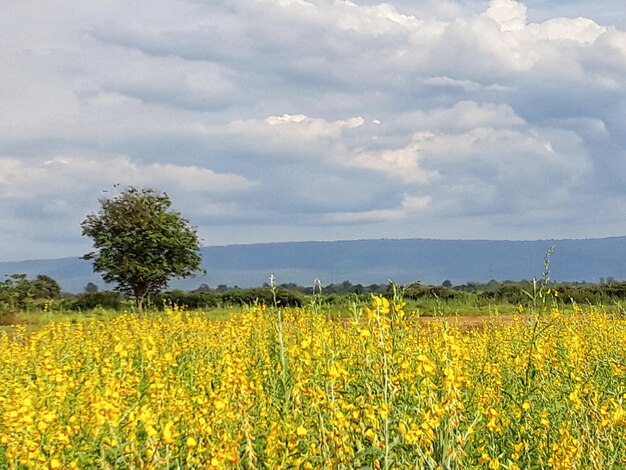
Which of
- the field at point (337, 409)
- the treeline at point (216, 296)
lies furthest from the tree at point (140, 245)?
Result: the field at point (337, 409)

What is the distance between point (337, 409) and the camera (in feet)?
11.5

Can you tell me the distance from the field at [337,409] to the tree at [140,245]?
19569 millimetres

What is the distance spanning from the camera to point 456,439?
3.41m

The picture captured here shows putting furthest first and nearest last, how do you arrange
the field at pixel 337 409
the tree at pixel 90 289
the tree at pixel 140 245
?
the tree at pixel 90 289, the tree at pixel 140 245, the field at pixel 337 409

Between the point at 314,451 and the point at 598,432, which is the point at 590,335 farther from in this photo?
the point at 314,451

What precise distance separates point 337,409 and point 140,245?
25135 millimetres

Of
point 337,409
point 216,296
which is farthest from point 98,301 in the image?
point 337,409

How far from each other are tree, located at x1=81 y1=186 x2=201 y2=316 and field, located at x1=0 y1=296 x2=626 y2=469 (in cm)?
1957

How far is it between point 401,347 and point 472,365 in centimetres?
267

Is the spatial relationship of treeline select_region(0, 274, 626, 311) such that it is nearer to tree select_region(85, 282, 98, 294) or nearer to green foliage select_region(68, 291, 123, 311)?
green foliage select_region(68, 291, 123, 311)

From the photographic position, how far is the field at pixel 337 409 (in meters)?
3.55

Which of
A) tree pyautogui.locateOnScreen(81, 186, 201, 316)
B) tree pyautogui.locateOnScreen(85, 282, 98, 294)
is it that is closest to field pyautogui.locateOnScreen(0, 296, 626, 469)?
tree pyautogui.locateOnScreen(81, 186, 201, 316)

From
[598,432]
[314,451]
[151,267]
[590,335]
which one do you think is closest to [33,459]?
[314,451]

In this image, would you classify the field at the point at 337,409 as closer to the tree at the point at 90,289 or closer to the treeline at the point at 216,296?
the treeline at the point at 216,296
